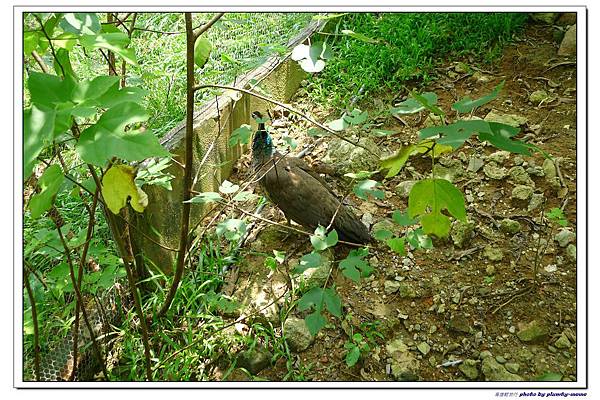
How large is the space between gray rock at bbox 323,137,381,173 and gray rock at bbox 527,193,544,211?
81 cm

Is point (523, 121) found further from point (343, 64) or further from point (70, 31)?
point (70, 31)

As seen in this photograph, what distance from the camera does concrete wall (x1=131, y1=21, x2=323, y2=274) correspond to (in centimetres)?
247

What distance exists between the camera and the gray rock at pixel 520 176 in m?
2.78

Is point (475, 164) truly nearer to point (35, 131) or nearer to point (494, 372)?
point (494, 372)

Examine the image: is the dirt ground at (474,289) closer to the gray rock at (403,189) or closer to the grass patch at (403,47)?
the gray rock at (403,189)

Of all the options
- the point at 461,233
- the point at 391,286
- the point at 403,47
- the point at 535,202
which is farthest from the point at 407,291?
the point at 403,47

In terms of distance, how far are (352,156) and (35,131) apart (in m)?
2.35

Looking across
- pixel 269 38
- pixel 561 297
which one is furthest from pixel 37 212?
pixel 269 38

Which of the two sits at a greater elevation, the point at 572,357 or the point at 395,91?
the point at 395,91

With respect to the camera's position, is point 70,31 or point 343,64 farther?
point 343,64

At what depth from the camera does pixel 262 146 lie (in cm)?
274

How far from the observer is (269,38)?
339 centimetres
